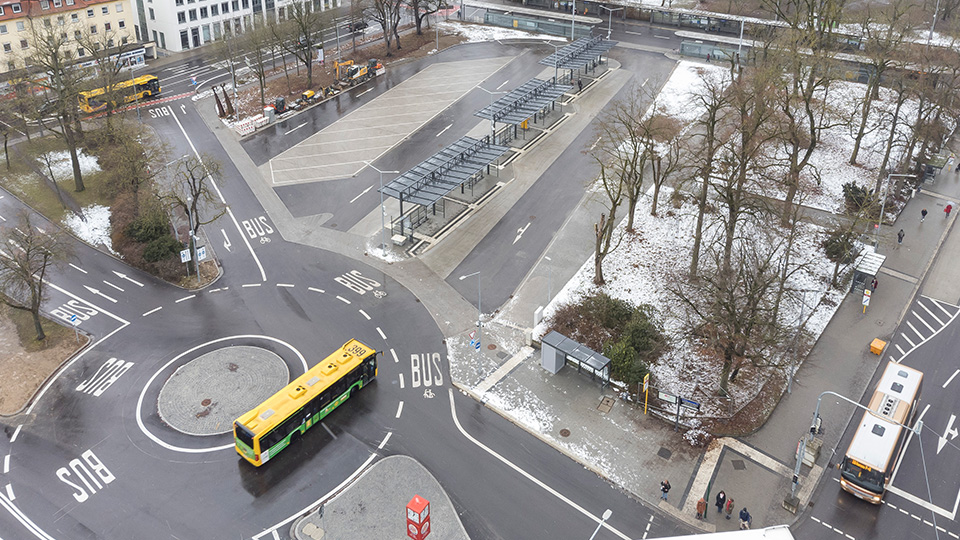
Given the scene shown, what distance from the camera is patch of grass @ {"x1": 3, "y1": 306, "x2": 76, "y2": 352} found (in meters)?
57.7

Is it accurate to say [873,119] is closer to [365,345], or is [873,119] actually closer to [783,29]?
[783,29]

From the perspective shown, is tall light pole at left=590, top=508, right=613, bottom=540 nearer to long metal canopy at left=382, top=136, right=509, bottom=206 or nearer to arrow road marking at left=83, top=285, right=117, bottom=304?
long metal canopy at left=382, top=136, right=509, bottom=206

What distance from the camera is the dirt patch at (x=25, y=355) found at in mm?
53188

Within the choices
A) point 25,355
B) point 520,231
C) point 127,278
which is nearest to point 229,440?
point 25,355

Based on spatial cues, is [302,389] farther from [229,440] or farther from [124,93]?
[124,93]

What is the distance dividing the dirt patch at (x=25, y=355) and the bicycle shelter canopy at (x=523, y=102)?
4678cm

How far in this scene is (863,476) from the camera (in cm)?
4434

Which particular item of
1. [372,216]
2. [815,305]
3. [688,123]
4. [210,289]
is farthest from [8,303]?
[688,123]

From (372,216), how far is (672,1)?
89333mm

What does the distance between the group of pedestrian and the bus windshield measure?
21.0 ft

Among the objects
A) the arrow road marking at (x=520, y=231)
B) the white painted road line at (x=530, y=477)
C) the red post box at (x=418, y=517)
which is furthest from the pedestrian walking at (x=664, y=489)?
the arrow road marking at (x=520, y=231)

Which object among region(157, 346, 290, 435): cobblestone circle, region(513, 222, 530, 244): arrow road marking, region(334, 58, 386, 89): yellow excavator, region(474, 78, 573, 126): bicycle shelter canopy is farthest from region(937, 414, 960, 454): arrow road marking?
region(334, 58, 386, 89): yellow excavator

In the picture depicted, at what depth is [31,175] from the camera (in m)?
81.5

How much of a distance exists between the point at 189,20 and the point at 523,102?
2301 inches
